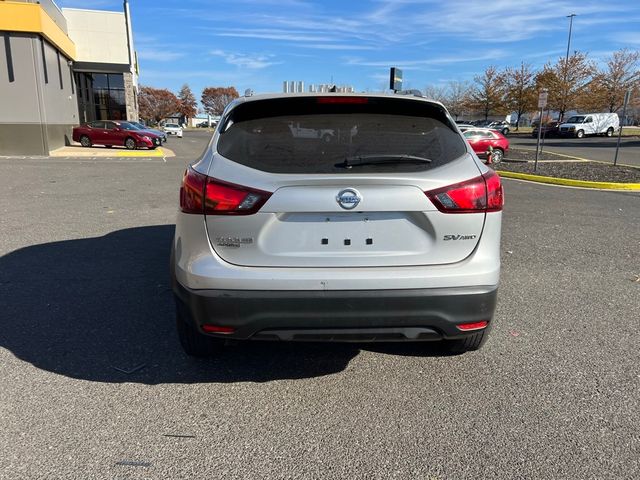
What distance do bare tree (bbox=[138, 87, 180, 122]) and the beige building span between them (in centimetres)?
5608

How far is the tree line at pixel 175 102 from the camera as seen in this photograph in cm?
9031

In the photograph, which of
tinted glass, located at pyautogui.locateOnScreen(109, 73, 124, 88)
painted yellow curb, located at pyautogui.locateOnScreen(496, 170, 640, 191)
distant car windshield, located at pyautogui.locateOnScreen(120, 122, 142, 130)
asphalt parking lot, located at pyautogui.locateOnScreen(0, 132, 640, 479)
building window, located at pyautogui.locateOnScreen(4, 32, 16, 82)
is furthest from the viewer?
tinted glass, located at pyautogui.locateOnScreen(109, 73, 124, 88)

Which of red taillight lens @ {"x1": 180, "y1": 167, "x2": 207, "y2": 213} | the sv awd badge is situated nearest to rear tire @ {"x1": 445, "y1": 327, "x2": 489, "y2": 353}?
the sv awd badge

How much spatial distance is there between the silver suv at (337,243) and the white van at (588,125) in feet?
156

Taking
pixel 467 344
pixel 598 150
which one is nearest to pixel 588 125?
pixel 598 150

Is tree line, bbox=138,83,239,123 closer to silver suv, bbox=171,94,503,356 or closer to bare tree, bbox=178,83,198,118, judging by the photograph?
bare tree, bbox=178,83,198,118

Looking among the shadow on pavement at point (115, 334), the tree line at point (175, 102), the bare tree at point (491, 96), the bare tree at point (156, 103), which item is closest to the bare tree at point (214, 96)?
the tree line at point (175, 102)

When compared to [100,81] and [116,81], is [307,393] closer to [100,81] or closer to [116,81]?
[116,81]

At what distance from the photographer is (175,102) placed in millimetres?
103125

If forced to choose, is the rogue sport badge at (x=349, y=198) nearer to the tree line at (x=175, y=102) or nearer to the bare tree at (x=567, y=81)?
the bare tree at (x=567, y=81)

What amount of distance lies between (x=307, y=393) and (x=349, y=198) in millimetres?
1230

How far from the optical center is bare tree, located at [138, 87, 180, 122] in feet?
293

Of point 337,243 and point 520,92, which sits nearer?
point 337,243

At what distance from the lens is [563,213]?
29.3ft
